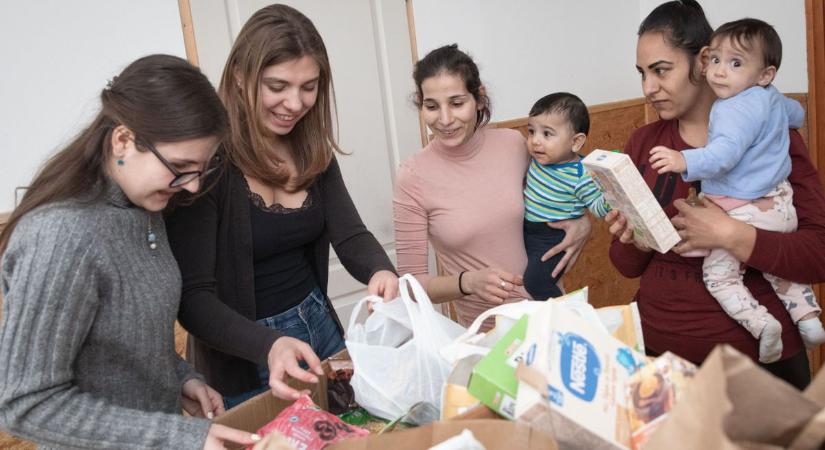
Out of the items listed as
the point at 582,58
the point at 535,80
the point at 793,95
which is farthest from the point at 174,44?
the point at 793,95

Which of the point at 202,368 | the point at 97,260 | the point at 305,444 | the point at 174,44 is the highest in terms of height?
the point at 174,44

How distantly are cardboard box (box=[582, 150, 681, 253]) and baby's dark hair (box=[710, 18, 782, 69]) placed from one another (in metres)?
0.43

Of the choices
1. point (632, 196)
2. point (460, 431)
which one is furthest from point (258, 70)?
point (460, 431)

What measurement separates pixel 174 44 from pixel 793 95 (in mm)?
2528

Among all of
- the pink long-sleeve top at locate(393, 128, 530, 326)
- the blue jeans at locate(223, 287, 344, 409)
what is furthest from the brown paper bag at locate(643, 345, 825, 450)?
the pink long-sleeve top at locate(393, 128, 530, 326)

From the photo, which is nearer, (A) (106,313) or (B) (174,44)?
(A) (106,313)

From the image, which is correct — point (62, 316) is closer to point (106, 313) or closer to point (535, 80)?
point (106, 313)

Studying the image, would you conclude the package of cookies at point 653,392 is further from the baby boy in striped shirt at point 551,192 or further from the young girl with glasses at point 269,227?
the baby boy in striped shirt at point 551,192

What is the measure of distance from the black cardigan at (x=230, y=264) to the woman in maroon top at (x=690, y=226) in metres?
0.67

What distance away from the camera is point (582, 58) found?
366 cm

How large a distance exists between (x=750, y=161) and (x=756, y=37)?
0.27m

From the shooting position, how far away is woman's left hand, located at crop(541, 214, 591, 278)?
193cm

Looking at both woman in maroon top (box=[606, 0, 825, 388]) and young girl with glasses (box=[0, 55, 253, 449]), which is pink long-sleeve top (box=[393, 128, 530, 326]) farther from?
young girl with glasses (box=[0, 55, 253, 449])

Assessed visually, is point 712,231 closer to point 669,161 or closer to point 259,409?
point 669,161
